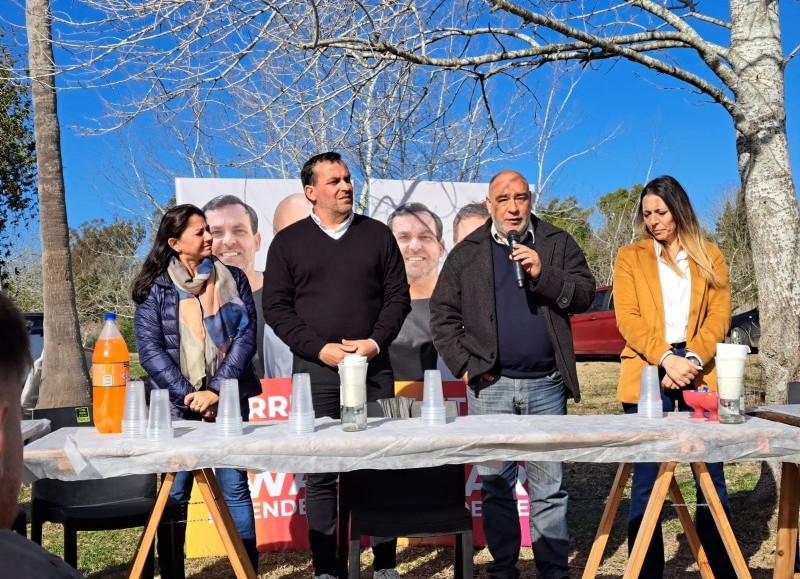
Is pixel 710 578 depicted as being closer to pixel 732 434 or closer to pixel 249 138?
pixel 732 434

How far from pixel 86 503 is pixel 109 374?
3.45ft

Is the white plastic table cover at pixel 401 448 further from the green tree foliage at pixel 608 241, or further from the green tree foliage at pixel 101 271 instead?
the green tree foliage at pixel 608 241

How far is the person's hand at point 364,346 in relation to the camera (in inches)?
140

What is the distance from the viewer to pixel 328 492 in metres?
3.55

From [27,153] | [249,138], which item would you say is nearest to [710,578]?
[249,138]

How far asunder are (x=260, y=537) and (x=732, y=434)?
280cm

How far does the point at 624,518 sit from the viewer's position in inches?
199

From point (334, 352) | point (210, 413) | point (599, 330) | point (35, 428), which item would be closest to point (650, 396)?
point (334, 352)

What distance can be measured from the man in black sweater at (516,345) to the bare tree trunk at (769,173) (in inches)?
58.7

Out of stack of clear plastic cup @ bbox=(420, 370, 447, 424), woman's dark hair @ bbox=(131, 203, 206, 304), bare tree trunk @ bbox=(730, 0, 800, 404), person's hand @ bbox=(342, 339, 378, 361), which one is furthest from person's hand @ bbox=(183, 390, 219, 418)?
bare tree trunk @ bbox=(730, 0, 800, 404)

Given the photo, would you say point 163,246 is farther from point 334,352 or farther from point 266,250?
point 266,250

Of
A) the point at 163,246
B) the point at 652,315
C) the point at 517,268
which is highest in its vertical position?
the point at 163,246

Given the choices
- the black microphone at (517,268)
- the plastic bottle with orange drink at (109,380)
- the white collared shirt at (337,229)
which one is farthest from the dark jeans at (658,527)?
the plastic bottle with orange drink at (109,380)

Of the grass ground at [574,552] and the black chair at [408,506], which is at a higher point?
the black chair at [408,506]
